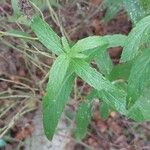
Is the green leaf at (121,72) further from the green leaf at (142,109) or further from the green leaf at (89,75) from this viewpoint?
the green leaf at (89,75)

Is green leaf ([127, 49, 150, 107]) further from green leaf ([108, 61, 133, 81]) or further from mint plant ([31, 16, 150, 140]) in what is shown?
green leaf ([108, 61, 133, 81])

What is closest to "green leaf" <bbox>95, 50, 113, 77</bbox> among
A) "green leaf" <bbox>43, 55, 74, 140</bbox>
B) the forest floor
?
"green leaf" <bbox>43, 55, 74, 140</bbox>

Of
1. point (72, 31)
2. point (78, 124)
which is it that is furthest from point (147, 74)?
point (72, 31)

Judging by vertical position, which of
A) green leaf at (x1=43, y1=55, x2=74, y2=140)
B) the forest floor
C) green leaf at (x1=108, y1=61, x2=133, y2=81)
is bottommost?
the forest floor

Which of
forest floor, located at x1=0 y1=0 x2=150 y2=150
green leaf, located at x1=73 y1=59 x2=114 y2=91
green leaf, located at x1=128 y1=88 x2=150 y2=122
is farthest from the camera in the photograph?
forest floor, located at x1=0 y1=0 x2=150 y2=150

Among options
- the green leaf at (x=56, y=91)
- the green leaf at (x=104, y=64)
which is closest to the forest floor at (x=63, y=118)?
the green leaf at (x=104, y=64)

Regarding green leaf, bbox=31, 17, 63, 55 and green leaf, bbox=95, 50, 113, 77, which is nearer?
green leaf, bbox=31, 17, 63, 55
